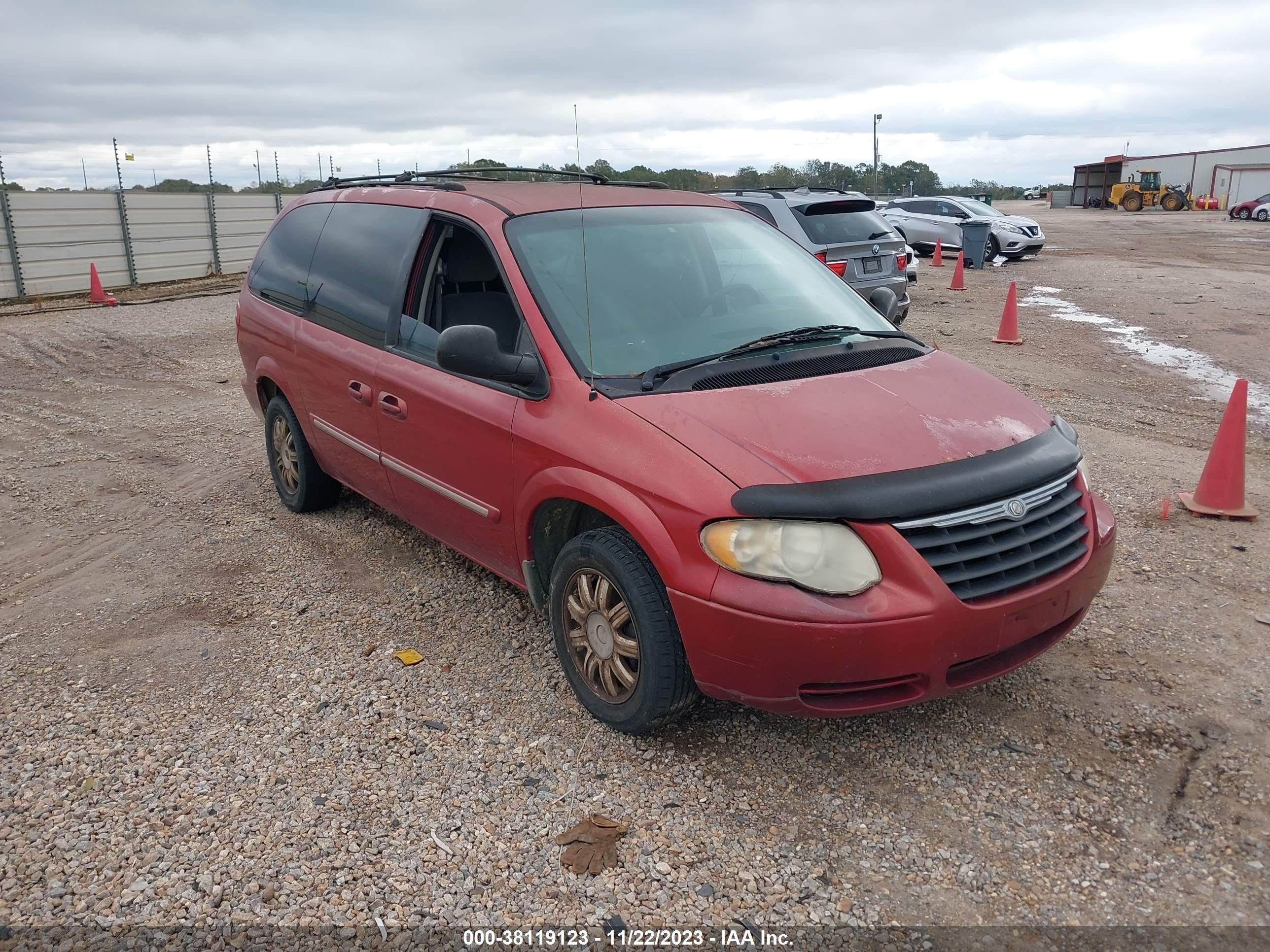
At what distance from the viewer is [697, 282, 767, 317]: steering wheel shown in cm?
381

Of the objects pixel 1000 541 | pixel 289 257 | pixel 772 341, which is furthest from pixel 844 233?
pixel 1000 541

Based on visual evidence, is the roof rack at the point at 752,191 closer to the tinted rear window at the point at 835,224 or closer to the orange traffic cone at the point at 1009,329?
the tinted rear window at the point at 835,224

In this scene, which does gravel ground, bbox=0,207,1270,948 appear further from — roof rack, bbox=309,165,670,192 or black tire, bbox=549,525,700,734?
roof rack, bbox=309,165,670,192

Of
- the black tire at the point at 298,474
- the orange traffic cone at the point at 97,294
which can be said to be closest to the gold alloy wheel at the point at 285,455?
the black tire at the point at 298,474

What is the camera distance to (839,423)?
306cm

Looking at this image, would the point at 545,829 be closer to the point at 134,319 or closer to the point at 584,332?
the point at 584,332

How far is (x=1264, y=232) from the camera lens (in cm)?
3350

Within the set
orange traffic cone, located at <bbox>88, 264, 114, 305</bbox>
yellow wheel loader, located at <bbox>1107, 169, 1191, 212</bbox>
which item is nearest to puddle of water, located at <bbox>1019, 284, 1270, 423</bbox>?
orange traffic cone, located at <bbox>88, 264, 114, 305</bbox>

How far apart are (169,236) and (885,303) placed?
2192 centimetres

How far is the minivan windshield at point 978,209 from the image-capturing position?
23.5 meters

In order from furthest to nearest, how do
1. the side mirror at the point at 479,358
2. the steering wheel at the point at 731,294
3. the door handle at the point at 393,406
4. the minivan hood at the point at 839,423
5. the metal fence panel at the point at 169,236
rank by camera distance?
1. the metal fence panel at the point at 169,236
2. the door handle at the point at 393,406
3. the steering wheel at the point at 731,294
4. the side mirror at the point at 479,358
5. the minivan hood at the point at 839,423

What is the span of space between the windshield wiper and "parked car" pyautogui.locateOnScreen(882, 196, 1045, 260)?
2010 centimetres

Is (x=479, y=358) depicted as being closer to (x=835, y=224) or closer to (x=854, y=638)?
(x=854, y=638)

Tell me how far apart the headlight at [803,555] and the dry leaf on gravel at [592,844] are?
2.88 feet
